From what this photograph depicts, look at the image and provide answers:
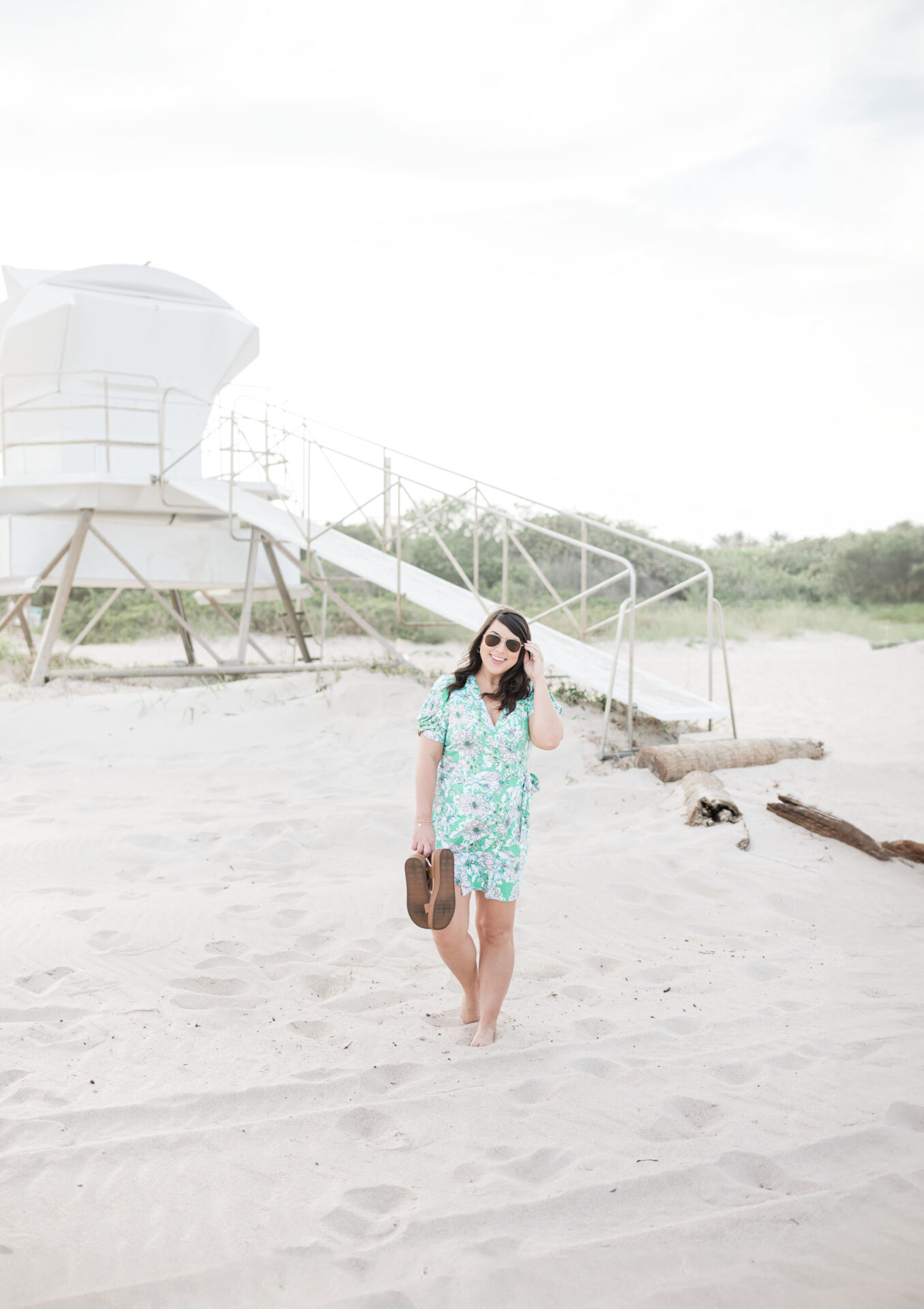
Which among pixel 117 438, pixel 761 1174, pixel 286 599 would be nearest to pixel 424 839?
pixel 761 1174

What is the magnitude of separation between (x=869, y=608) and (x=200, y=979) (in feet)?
76.9

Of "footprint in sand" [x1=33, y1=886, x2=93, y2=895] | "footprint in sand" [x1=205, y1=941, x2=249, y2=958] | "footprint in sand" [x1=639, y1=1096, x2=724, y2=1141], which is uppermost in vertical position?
"footprint in sand" [x1=639, y1=1096, x2=724, y2=1141]

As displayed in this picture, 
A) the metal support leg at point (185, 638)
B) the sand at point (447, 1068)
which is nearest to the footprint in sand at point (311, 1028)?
the sand at point (447, 1068)

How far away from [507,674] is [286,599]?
9489 mm

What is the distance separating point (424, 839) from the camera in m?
3.48

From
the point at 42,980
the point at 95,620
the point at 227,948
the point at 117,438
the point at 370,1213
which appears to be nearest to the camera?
the point at 370,1213

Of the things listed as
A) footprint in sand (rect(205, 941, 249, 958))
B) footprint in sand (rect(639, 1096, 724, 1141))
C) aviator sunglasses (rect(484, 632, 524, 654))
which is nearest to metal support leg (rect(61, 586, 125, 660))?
footprint in sand (rect(205, 941, 249, 958))

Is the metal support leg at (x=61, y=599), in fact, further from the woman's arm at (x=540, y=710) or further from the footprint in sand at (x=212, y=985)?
the woman's arm at (x=540, y=710)

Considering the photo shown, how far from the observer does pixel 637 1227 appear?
2.48 meters

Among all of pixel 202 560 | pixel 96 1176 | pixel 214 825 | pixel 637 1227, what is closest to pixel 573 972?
pixel 637 1227

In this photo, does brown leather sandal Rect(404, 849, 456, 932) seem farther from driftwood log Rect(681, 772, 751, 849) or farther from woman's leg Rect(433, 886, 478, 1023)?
driftwood log Rect(681, 772, 751, 849)

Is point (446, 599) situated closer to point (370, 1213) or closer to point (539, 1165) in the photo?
point (539, 1165)

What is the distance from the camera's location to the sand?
2.36m

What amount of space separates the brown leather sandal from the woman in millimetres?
130
